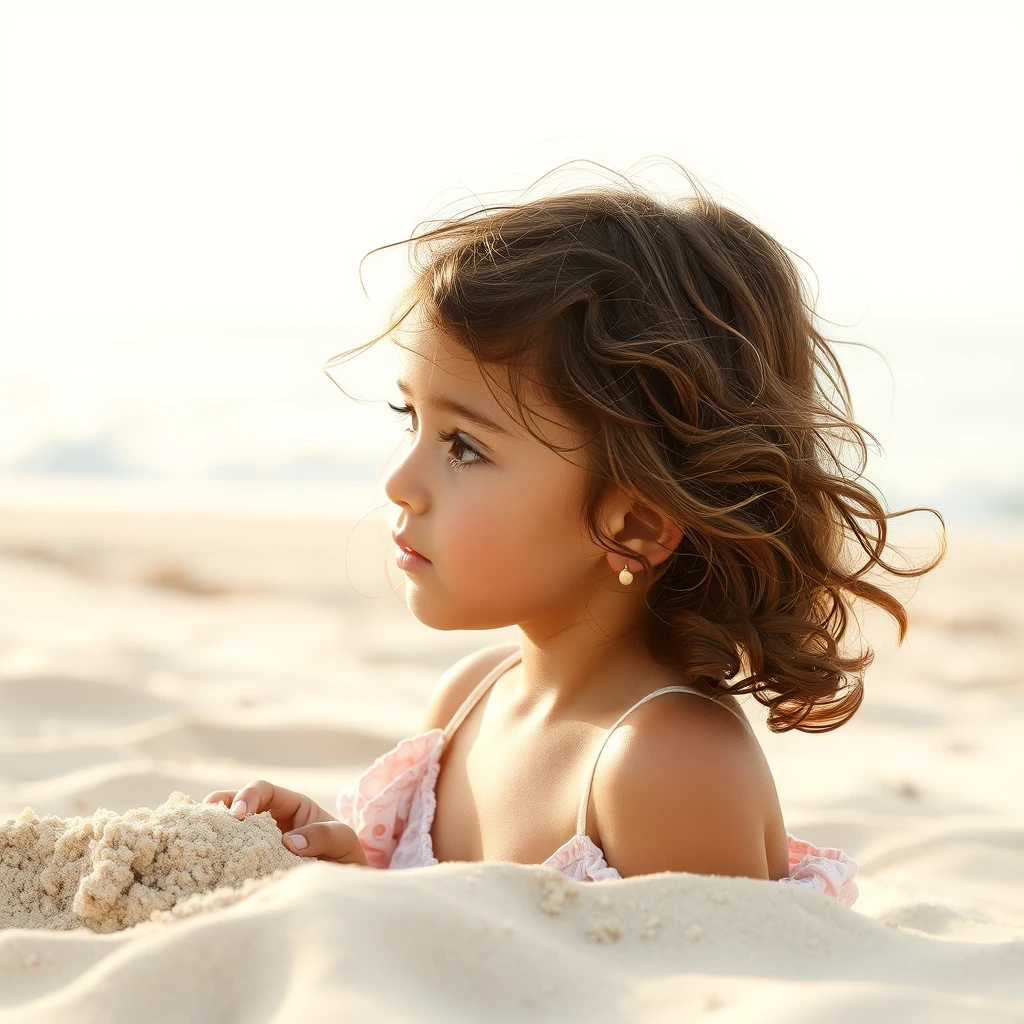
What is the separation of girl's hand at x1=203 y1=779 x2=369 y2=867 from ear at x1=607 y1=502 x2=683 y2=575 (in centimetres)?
63

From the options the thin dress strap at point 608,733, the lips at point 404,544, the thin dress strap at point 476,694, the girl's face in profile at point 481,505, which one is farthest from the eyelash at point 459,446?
the thin dress strap at point 476,694

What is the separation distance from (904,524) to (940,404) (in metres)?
6.62

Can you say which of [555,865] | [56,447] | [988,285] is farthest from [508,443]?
[988,285]

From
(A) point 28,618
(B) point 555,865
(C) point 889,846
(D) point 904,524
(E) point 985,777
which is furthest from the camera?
→ (D) point 904,524

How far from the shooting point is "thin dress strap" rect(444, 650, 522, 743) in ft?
8.03

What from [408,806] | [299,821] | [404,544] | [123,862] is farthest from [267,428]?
[123,862]

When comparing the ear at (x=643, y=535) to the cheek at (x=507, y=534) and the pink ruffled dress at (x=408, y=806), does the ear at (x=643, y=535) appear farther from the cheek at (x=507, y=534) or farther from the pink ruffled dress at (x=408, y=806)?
the pink ruffled dress at (x=408, y=806)

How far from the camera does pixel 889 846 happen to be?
2.81 m

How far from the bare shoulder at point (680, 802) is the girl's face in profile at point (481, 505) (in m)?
0.29

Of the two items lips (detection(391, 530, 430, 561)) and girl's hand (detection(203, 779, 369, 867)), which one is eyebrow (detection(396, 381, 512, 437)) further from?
girl's hand (detection(203, 779, 369, 867))

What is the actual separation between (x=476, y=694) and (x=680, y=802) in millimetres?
724

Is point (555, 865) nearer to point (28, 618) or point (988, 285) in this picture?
point (28, 618)

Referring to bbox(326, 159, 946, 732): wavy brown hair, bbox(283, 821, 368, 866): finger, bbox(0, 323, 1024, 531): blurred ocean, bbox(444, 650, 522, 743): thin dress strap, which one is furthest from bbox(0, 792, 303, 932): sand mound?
bbox(0, 323, 1024, 531): blurred ocean

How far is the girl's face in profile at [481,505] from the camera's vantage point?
1948 mm
